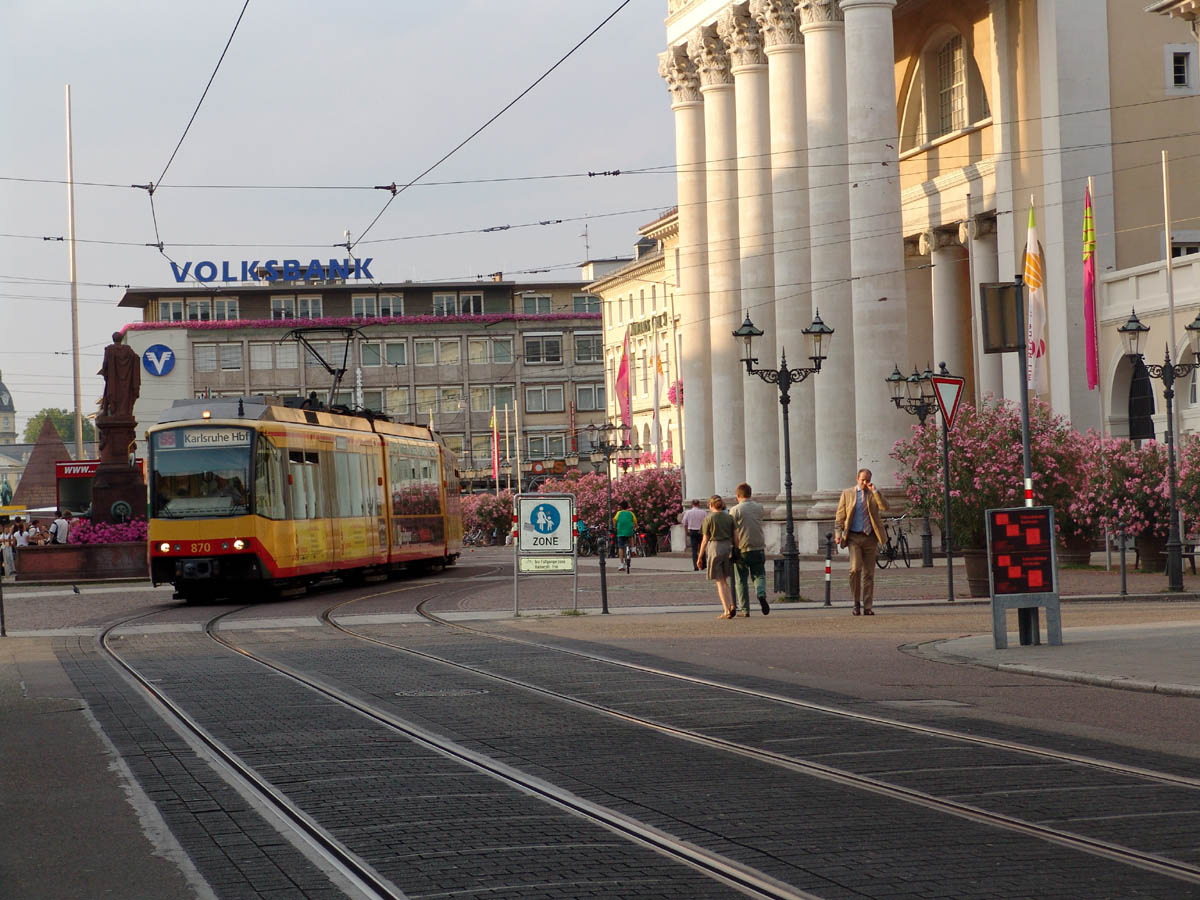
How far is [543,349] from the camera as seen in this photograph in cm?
12606

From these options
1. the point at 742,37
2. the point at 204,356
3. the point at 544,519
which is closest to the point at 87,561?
the point at 544,519

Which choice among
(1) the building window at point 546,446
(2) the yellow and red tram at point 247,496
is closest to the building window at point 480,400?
(1) the building window at point 546,446

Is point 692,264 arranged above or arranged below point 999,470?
above

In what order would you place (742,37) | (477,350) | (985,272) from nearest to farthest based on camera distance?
(985,272) < (742,37) < (477,350)

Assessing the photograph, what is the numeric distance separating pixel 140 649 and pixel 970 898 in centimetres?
1655

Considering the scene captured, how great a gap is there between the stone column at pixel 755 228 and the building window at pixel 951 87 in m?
5.76

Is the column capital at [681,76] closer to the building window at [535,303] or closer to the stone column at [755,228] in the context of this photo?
the stone column at [755,228]

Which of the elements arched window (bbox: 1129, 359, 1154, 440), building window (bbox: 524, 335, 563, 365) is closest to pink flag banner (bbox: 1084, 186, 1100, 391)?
arched window (bbox: 1129, 359, 1154, 440)

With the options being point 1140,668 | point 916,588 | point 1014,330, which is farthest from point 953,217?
point 1140,668

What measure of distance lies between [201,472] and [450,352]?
9401 centimetres

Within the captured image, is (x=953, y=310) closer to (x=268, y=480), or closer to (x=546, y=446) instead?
(x=268, y=480)

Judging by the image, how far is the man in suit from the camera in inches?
974

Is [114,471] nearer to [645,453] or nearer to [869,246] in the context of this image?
[869,246]

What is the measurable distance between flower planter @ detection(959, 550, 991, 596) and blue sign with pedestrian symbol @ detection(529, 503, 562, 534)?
6724 mm
